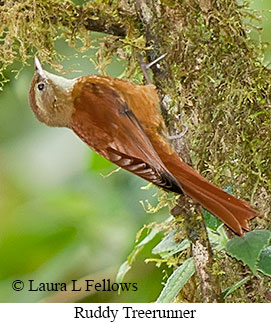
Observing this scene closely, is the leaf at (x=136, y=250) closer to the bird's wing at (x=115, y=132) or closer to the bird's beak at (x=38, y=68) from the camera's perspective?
the bird's wing at (x=115, y=132)

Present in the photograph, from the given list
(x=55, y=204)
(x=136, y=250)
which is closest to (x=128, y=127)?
(x=136, y=250)

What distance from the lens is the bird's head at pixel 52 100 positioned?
3.46 feet

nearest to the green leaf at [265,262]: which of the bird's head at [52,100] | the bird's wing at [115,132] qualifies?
the bird's wing at [115,132]

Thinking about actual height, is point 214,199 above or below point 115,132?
below

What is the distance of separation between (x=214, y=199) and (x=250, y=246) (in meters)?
0.10

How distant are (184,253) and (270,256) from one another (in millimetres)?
216

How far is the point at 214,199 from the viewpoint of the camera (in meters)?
0.98

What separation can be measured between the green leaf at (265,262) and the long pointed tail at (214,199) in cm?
5

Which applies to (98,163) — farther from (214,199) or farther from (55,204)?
(214,199)

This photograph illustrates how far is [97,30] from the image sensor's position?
41.8 inches

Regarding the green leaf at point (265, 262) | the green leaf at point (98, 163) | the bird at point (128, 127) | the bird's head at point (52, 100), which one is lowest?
the green leaf at point (265, 262)

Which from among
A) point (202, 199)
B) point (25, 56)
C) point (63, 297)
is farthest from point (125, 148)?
point (63, 297)

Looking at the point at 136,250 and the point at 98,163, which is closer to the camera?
the point at 136,250

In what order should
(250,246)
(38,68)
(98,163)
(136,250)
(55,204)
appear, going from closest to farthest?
(250,246) → (38,68) → (136,250) → (98,163) → (55,204)
